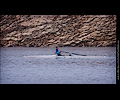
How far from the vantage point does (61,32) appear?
66.0 metres

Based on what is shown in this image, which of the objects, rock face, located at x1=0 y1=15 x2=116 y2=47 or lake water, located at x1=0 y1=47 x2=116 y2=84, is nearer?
lake water, located at x1=0 y1=47 x2=116 y2=84

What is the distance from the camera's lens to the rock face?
64.4 meters

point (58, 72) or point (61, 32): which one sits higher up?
point (61, 32)

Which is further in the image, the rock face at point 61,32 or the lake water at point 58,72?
the rock face at point 61,32

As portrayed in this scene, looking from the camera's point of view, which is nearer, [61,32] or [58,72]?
[58,72]

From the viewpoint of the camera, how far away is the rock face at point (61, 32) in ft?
211

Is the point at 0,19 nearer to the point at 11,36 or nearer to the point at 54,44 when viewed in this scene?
the point at 11,36

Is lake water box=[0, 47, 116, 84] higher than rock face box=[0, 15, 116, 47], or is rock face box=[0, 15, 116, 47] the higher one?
rock face box=[0, 15, 116, 47]
